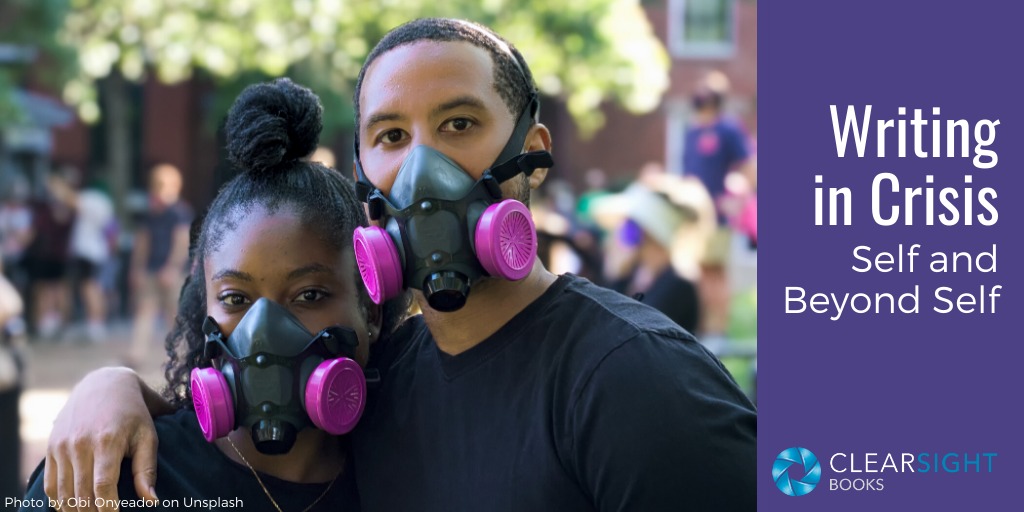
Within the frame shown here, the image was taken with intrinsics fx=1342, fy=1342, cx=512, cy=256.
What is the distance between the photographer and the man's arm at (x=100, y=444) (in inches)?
107

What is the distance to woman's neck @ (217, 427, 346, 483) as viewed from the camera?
2.98 meters

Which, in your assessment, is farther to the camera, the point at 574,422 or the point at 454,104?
the point at 454,104

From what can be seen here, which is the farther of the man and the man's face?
the man's face

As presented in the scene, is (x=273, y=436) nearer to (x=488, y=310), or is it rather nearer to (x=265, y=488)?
(x=265, y=488)

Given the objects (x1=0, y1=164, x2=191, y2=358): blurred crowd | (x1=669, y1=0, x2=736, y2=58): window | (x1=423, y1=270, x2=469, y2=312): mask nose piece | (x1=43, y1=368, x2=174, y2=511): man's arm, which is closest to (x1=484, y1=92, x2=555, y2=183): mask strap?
(x1=423, y1=270, x2=469, y2=312): mask nose piece

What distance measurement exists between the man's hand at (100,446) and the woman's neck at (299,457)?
197 mm

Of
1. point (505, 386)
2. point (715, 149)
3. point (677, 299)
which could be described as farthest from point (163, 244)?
point (505, 386)

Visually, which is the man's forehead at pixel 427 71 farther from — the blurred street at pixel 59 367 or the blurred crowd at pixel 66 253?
the blurred crowd at pixel 66 253

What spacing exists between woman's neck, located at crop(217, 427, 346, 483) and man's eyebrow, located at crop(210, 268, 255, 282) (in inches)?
13.0

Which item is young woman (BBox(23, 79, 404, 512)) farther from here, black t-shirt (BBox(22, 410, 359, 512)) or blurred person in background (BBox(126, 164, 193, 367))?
blurred person in background (BBox(126, 164, 193, 367))

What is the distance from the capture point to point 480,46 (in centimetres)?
271

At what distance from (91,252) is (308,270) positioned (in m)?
13.7
